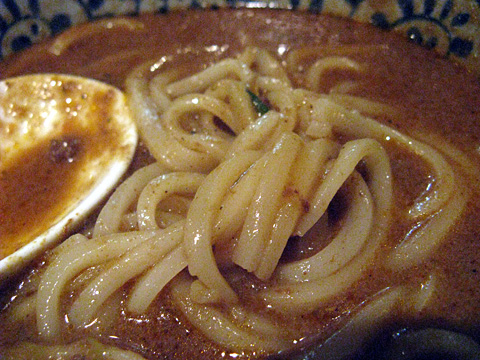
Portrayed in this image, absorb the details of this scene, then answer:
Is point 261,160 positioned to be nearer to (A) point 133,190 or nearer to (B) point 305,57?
(A) point 133,190

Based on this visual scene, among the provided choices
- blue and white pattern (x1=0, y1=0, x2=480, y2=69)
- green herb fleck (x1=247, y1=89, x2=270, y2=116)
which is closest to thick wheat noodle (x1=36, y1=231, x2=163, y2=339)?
green herb fleck (x1=247, y1=89, x2=270, y2=116)

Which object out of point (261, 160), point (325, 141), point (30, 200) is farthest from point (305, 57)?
point (30, 200)

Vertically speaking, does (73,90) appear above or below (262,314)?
above

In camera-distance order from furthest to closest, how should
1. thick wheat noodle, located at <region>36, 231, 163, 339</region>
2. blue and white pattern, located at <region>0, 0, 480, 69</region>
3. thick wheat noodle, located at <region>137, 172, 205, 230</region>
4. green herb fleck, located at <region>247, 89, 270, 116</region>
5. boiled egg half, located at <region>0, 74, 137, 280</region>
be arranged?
blue and white pattern, located at <region>0, 0, 480, 69</region>
green herb fleck, located at <region>247, 89, 270, 116</region>
boiled egg half, located at <region>0, 74, 137, 280</region>
thick wheat noodle, located at <region>137, 172, 205, 230</region>
thick wheat noodle, located at <region>36, 231, 163, 339</region>

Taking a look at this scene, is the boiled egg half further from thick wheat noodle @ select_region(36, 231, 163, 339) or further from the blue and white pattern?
the blue and white pattern

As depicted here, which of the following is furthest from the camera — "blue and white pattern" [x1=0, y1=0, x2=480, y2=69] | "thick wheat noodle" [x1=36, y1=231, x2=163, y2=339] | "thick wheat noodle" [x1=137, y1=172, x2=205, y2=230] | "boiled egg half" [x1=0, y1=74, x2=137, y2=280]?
"blue and white pattern" [x1=0, y1=0, x2=480, y2=69]

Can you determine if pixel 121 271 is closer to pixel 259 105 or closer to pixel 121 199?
pixel 121 199

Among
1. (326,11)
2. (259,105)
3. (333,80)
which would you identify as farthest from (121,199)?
(326,11)
